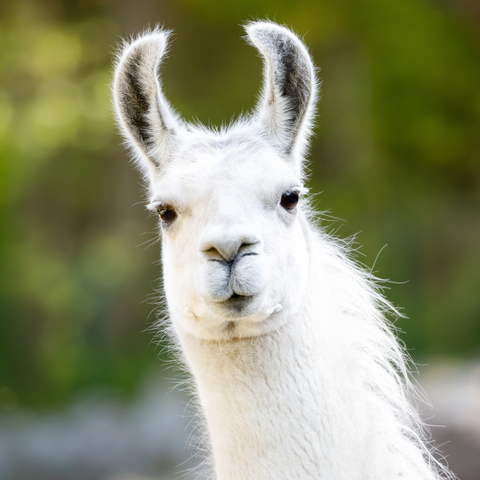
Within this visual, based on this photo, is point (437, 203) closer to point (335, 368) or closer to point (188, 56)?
point (188, 56)

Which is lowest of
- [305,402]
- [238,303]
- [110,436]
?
[305,402]

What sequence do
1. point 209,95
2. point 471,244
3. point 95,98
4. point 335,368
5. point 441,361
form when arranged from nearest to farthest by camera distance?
point 335,368
point 441,361
point 95,98
point 471,244
point 209,95

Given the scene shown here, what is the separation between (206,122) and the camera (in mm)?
10398

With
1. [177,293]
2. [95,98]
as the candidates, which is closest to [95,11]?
[95,98]

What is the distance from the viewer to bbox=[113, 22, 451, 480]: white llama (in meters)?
2.43

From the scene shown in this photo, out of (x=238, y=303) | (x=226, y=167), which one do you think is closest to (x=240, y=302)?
(x=238, y=303)

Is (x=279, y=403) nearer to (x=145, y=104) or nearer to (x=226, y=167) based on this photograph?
(x=226, y=167)

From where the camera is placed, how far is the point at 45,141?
33.4 feet

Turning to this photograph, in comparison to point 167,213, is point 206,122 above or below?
above

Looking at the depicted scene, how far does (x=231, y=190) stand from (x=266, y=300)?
1.48ft

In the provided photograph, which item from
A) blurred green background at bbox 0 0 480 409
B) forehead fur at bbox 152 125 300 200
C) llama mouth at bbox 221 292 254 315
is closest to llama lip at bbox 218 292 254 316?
llama mouth at bbox 221 292 254 315

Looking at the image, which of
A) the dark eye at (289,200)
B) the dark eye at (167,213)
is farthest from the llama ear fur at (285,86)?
the dark eye at (167,213)

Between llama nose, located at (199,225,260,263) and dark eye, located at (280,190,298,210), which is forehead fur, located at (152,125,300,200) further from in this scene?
llama nose, located at (199,225,260,263)

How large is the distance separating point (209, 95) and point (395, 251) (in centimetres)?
419
